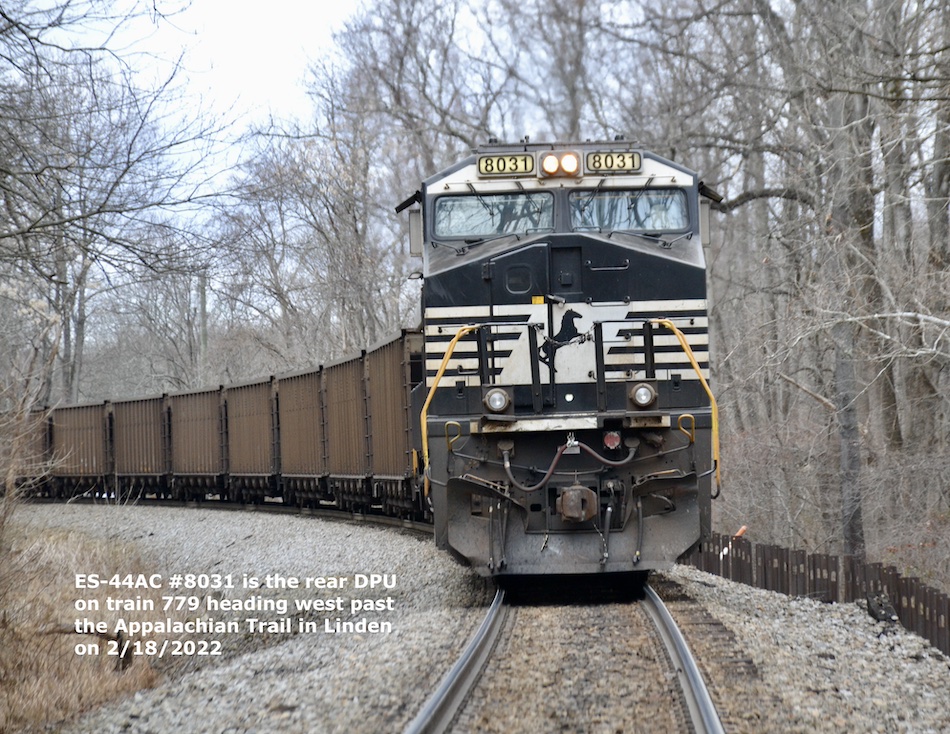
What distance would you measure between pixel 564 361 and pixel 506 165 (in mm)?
1960

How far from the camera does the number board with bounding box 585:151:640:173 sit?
930 centimetres

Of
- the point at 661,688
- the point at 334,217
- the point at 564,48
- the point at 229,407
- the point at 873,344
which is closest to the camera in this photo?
the point at 661,688

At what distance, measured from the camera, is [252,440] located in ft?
68.7

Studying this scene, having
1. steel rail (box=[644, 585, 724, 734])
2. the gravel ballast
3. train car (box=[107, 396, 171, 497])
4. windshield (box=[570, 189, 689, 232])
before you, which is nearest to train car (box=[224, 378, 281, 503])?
train car (box=[107, 396, 171, 497])

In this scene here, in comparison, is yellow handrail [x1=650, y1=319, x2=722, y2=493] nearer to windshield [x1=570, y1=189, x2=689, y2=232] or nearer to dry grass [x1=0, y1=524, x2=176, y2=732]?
windshield [x1=570, y1=189, x2=689, y2=232]

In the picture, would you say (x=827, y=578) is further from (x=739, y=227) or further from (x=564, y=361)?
(x=739, y=227)

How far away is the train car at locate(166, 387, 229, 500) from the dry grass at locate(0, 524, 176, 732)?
473 inches

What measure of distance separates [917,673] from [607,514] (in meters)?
2.60

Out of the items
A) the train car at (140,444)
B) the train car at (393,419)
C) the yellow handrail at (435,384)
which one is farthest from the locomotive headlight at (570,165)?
the train car at (140,444)

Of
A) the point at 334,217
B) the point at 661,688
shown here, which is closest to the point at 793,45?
the point at 661,688

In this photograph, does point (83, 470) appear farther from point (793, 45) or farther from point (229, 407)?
point (793, 45)

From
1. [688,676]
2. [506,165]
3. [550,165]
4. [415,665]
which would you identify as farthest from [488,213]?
[688,676]

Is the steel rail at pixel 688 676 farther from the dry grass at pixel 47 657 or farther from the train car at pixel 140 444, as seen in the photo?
the train car at pixel 140 444

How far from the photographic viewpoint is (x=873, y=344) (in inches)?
638
